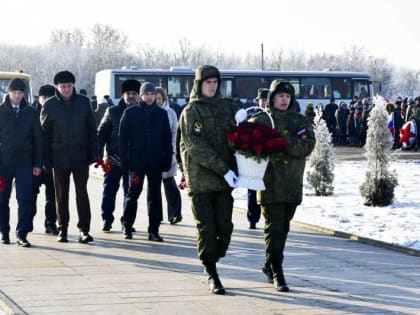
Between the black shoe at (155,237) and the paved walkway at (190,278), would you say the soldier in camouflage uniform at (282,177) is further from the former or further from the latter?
the black shoe at (155,237)

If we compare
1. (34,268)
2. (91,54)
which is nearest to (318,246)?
(34,268)

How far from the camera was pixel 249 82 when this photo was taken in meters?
47.8

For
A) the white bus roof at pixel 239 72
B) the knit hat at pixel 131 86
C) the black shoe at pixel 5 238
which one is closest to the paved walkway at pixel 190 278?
the black shoe at pixel 5 238

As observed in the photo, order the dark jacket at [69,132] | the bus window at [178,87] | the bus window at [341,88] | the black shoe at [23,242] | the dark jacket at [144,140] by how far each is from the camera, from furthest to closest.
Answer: the bus window at [341,88] → the bus window at [178,87] → the dark jacket at [144,140] → the dark jacket at [69,132] → the black shoe at [23,242]

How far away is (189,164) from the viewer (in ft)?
28.7

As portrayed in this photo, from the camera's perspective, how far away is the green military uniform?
8.66 metres

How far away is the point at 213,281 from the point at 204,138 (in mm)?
1169

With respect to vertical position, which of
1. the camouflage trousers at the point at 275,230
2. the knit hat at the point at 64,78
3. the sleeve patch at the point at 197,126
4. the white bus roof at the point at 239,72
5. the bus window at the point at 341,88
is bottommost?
the camouflage trousers at the point at 275,230

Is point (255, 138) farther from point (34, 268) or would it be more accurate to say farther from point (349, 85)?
point (349, 85)

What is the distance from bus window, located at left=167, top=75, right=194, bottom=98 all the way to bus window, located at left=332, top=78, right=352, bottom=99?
6.91 meters

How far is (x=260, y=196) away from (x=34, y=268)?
2.48 meters

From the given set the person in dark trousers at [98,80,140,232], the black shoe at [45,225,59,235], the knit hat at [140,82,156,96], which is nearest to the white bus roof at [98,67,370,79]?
the person in dark trousers at [98,80,140,232]

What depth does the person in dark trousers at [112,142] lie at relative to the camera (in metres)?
12.9

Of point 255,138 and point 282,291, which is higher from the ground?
point 255,138
